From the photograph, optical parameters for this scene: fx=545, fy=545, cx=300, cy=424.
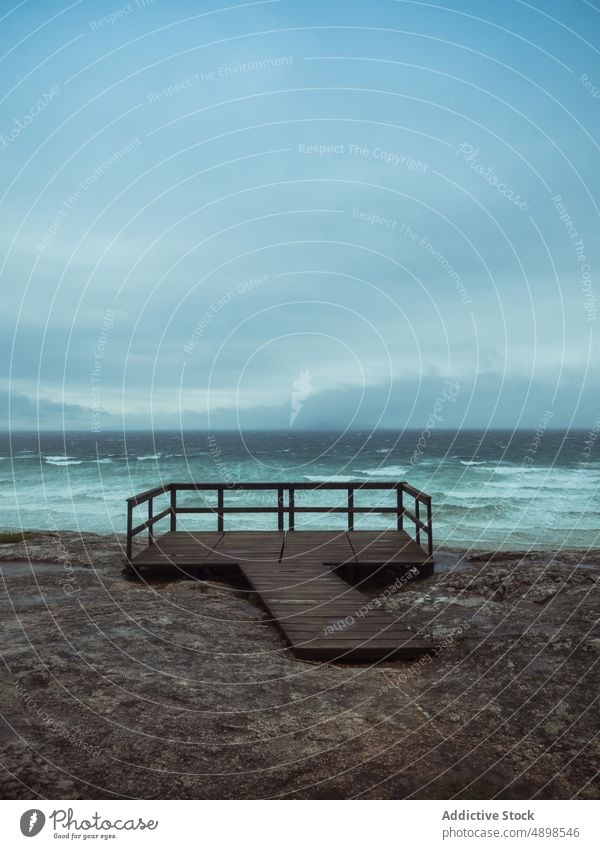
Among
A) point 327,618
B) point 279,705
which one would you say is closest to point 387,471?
point 327,618

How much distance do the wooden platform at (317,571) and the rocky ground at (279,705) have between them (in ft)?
1.02

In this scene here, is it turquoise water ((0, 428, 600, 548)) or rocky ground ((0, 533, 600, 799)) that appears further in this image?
turquoise water ((0, 428, 600, 548))

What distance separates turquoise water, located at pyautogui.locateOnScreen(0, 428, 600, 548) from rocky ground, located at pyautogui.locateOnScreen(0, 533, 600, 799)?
24.2 feet

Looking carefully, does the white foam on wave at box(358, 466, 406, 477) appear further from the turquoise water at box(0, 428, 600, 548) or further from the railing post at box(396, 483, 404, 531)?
the railing post at box(396, 483, 404, 531)

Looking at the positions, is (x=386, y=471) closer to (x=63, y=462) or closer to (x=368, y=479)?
(x=368, y=479)

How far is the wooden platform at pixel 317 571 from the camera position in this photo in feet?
20.2

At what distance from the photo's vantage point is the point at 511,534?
2189cm

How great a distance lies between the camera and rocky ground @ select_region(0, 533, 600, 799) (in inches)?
135

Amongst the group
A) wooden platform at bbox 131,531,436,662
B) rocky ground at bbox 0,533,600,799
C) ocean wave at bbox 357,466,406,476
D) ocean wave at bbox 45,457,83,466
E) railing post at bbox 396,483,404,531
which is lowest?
ocean wave at bbox 45,457,83,466

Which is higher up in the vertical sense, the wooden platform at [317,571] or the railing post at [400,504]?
the railing post at [400,504]

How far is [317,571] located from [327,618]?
7.83 feet

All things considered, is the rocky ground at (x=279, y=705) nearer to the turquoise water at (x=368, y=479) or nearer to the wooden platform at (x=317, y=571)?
the wooden platform at (x=317, y=571)

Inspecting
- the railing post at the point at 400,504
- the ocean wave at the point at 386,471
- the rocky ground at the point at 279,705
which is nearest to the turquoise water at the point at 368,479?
the ocean wave at the point at 386,471

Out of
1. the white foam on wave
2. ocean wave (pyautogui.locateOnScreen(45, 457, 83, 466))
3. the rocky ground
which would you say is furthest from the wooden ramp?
ocean wave (pyautogui.locateOnScreen(45, 457, 83, 466))
